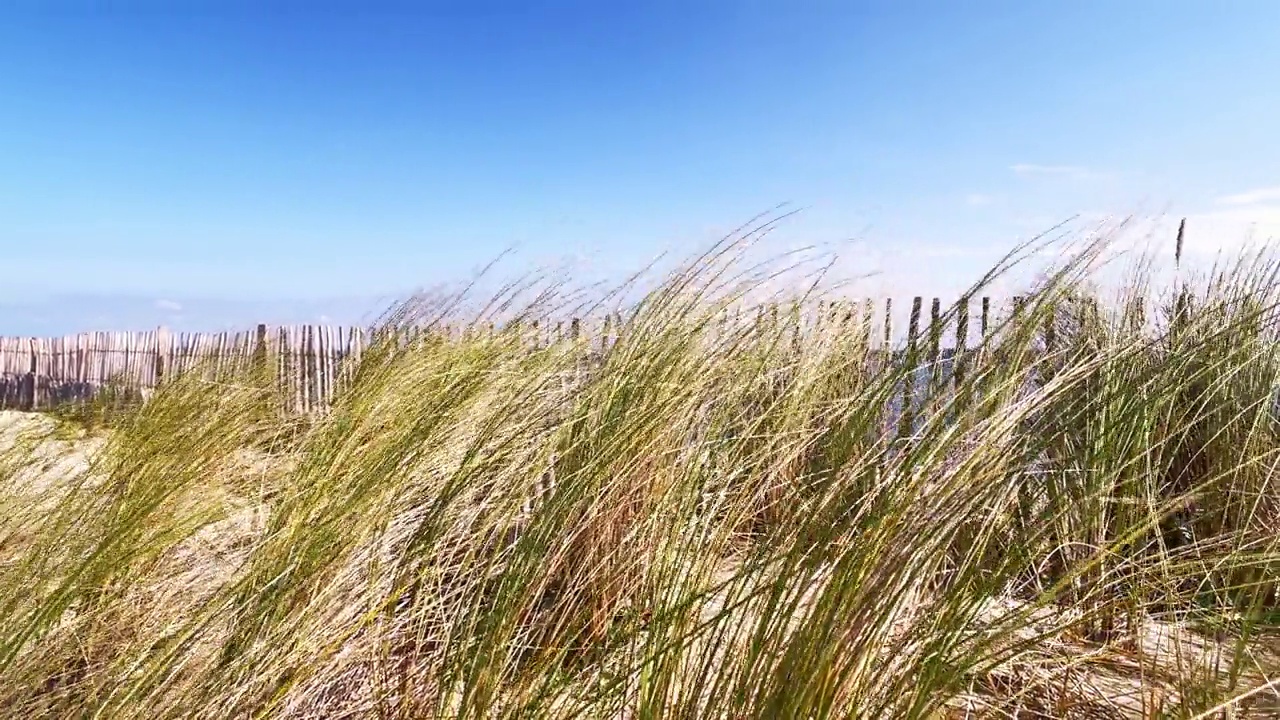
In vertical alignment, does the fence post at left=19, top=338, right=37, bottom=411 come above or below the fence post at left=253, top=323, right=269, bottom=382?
below

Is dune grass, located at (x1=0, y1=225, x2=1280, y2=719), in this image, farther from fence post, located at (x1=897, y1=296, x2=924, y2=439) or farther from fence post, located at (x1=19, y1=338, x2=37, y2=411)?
fence post, located at (x1=19, y1=338, x2=37, y2=411)

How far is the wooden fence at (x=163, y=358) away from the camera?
491 centimetres

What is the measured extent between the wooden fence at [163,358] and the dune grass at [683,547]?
49.1 inches

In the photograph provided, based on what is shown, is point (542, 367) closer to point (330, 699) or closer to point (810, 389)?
point (810, 389)

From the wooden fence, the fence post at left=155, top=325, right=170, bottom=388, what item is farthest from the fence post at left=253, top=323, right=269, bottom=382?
the fence post at left=155, top=325, right=170, bottom=388

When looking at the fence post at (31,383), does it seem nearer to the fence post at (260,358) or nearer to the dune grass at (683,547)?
the fence post at (260,358)

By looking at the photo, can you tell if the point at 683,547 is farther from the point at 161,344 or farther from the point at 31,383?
the point at 31,383

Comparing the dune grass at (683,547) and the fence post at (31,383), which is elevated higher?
the dune grass at (683,547)

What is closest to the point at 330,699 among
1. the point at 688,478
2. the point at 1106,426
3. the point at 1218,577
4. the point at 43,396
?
the point at 688,478

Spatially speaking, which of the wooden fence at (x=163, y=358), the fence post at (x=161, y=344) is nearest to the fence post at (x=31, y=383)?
the wooden fence at (x=163, y=358)

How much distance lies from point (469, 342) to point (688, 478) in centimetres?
178

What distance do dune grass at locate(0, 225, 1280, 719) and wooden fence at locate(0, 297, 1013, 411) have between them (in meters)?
1.25

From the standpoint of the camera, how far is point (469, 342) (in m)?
2.95

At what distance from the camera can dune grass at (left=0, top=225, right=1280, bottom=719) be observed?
978mm
